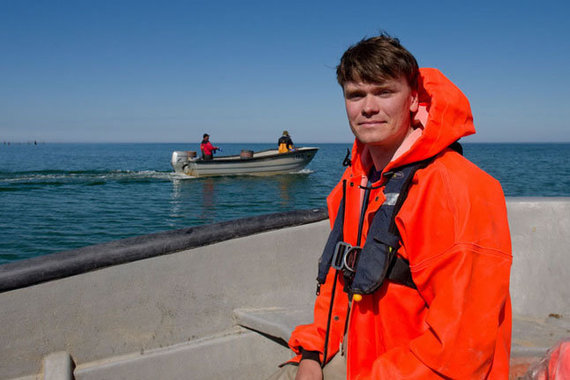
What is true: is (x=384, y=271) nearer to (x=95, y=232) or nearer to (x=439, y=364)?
(x=439, y=364)

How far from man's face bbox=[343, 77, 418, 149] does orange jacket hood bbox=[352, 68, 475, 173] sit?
0.09 meters

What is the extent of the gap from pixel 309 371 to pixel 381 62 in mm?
Answer: 1274

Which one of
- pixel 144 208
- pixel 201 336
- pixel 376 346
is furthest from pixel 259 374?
pixel 144 208

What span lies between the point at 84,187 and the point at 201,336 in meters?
25.9

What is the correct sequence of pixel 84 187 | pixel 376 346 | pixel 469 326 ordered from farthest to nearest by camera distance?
pixel 84 187
pixel 376 346
pixel 469 326

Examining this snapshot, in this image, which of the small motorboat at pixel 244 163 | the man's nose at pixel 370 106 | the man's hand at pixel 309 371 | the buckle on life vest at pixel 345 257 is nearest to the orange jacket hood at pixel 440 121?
the man's nose at pixel 370 106

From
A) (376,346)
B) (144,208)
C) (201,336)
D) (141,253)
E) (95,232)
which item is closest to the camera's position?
(376,346)

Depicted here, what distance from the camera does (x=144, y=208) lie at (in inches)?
808

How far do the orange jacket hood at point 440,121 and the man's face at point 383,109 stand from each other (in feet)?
0.30

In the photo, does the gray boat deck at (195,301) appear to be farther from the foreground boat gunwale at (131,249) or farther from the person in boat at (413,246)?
the person in boat at (413,246)

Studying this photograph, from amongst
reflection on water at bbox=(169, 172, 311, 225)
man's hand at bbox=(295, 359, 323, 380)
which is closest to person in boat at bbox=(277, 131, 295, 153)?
reflection on water at bbox=(169, 172, 311, 225)

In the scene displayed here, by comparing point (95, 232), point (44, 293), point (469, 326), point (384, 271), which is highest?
point (384, 271)

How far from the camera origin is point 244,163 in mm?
27984

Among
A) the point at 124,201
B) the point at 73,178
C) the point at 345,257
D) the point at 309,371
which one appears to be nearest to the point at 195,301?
the point at 309,371
